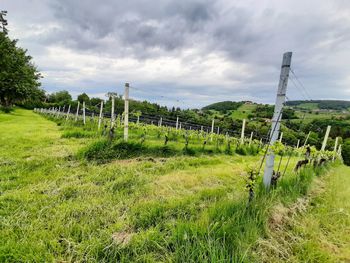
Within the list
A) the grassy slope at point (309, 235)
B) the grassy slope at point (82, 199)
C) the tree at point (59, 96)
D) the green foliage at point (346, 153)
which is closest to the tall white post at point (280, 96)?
the grassy slope at point (309, 235)

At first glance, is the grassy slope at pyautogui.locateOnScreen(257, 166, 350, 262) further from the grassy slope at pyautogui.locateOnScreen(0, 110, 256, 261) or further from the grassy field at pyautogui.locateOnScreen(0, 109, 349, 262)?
the grassy slope at pyautogui.locateOnScreen(0, 110, 256, 261)

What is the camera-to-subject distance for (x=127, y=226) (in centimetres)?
290

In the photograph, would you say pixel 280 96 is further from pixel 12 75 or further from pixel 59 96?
pixel 59 96

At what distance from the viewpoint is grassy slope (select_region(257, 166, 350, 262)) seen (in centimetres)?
257

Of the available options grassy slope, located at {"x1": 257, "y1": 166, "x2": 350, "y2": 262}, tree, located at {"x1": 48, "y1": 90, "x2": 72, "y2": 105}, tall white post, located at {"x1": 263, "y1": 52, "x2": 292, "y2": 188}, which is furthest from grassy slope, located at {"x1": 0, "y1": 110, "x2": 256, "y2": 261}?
tree, located at {"x1": 48, "y1": 90, "x2": 72, "y2": 105}

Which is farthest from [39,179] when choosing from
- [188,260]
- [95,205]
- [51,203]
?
[188,260]

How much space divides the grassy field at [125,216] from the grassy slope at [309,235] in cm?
9

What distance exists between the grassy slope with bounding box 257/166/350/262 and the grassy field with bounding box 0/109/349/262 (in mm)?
92

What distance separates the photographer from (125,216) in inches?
125

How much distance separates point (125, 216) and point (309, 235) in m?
2.51

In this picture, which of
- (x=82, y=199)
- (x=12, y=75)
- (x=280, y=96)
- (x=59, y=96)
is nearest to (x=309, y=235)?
(x=280, y=96)

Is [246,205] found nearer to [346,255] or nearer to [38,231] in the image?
[346,255]

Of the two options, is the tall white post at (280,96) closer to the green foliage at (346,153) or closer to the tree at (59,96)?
the green foliage at (346,153)

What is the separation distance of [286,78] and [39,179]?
501 cm
